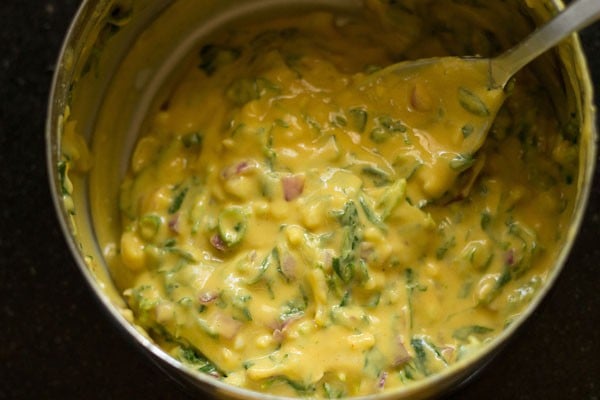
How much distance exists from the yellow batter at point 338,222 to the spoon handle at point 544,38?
0.03m

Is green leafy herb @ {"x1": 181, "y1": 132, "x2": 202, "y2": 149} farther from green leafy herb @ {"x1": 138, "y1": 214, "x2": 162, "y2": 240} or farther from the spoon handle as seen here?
the spoon handle

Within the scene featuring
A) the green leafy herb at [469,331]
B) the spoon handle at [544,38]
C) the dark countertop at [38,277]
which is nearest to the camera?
the spoon handle at [544,38]

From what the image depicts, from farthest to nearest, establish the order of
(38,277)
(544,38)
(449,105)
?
1. (38,277)
2. (449,105)
3. (544,38)

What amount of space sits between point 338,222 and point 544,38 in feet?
1.03

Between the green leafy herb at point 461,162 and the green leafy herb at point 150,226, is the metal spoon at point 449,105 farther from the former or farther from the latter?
the green leafy herb at point 150,226

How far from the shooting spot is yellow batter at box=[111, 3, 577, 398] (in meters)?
1.11

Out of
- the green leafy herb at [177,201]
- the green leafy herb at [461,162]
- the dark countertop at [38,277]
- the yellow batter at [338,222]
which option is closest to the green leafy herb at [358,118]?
the yellow batter at [338,222]

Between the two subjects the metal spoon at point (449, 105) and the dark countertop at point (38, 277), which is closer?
the metal spoon at point (449, 105)

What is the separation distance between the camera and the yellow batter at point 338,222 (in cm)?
111

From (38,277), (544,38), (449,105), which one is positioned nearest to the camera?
(544,38)

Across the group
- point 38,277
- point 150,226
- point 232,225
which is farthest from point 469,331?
point 38,277

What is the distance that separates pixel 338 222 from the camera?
1.13 m

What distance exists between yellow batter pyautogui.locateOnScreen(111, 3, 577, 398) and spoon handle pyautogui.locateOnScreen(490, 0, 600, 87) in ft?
0.09

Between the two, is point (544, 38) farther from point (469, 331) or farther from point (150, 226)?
point (150, 226)
